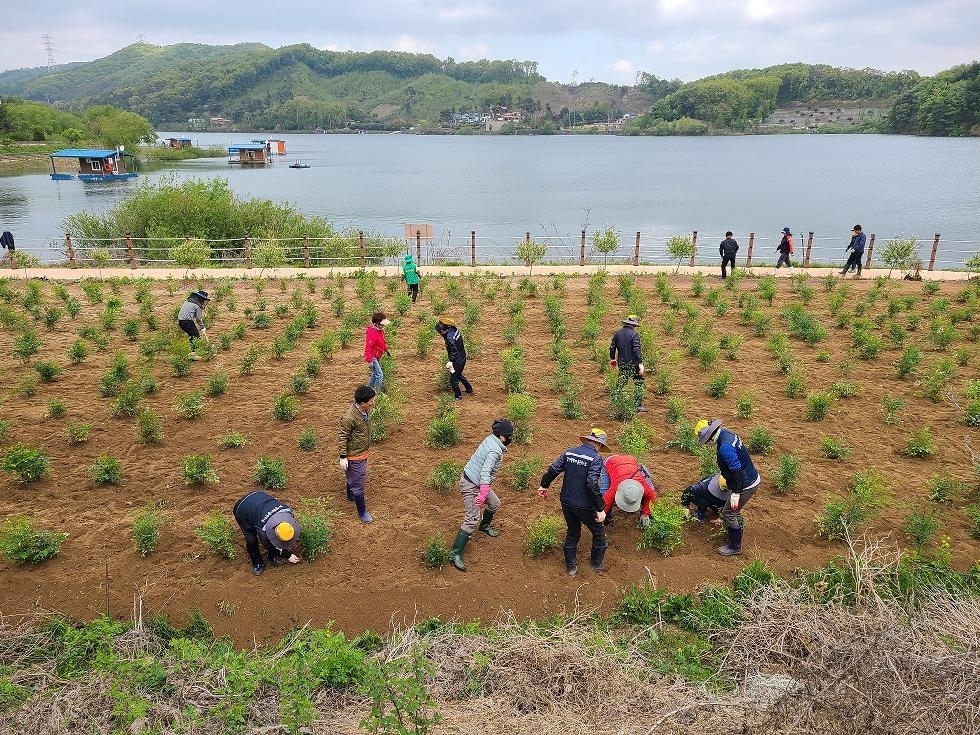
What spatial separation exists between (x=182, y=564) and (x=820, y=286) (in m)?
17.7

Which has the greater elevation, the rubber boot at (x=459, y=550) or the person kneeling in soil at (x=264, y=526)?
the person kneeling in soil at (x=264, y=526)

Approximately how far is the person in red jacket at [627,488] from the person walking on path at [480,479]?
3.96ft

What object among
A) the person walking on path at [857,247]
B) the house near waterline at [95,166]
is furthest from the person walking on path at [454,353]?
the house near waterline at [95,166]

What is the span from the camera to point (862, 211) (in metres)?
49.8

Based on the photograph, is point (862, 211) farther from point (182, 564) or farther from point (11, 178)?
point (11, 178)

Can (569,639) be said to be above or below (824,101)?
below

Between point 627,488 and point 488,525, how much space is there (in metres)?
1.52

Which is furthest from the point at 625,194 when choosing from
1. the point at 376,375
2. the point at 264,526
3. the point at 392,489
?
the point at 264,526

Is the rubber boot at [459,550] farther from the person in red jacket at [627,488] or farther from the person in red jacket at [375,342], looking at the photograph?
the person in red jacket at [375,342]

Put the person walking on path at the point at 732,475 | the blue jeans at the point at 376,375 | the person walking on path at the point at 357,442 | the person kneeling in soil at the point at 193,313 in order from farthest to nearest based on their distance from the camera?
the person kneeling in soil at the point at 193,313
the blue jeans at the point at 376,375
the person walking on path at the point at 357,442
the person walking on path at the point at 732,475

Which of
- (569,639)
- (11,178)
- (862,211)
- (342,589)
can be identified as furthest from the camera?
(11,178)

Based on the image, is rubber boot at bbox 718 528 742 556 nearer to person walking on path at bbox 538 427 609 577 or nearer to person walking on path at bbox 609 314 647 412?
person walking on path at bbox 538 427 609 577

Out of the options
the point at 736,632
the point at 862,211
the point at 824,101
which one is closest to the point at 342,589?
the point at 736,632

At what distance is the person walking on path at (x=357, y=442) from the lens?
271 inches
